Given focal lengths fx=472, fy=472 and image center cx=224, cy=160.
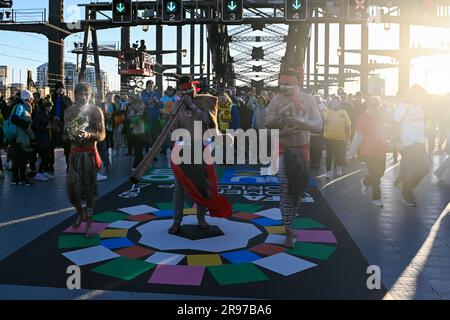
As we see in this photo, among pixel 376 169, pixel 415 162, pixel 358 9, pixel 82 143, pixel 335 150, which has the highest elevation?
pixel 358 9

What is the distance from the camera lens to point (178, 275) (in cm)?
425

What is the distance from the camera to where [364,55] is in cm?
2209

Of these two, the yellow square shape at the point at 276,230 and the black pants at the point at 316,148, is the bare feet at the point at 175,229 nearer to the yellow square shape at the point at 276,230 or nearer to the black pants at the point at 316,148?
the yellow square shape at the point at 276,230

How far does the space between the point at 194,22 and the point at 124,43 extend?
23.7 m

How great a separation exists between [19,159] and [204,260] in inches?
234

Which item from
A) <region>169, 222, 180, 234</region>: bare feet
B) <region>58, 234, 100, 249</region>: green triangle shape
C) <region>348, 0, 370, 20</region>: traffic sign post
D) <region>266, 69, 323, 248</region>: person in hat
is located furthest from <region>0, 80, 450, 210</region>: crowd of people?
<region>348, 0, 370, 20</region>: traffic sign post

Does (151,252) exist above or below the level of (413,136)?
below

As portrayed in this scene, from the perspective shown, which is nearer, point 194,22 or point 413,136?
point 413,136

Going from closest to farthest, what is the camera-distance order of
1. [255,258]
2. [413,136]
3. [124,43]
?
[255,258], [413,136], [124,43]

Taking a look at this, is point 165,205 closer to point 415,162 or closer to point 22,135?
point 22,135

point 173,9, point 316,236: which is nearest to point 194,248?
point 316,236
